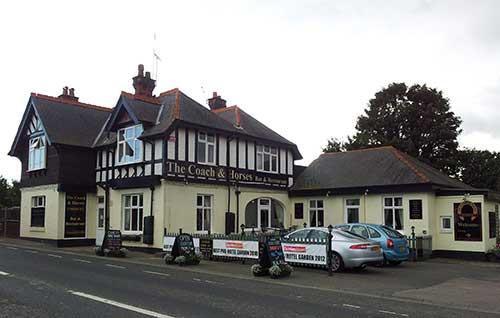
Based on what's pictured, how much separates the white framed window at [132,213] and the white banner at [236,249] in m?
6.17

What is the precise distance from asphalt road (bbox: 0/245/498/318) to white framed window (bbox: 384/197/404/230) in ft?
36.8

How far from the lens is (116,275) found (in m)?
14.2

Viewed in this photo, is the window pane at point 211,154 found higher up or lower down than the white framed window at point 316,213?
higher up

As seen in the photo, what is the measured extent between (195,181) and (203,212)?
165cm

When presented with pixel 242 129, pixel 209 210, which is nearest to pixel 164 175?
pixel 209 210

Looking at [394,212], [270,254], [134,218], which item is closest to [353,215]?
[394,212]

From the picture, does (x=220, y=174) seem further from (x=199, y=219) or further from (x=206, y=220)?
(x=199, y=219)

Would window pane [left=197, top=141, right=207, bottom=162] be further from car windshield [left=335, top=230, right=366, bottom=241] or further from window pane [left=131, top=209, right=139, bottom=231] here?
car windshield [left=335, top=230, right=366, bottom=241]

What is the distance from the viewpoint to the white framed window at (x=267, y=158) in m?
27.9

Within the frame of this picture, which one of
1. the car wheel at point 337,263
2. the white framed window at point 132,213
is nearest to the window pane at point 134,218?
the white framed window at point 132,213

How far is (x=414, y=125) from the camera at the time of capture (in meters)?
43.1

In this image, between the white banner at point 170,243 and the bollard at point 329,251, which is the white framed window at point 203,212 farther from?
the bollard at point 329,251

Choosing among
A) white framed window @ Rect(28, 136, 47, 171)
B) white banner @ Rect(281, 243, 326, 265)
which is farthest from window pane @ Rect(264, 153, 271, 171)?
white framed window @ Rect(28, 136, 47, 171)

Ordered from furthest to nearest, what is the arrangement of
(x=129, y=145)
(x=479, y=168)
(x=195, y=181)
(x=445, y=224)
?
(x=479, y=168) < (x=129, y=145) < (x=195, y=181) < (x=445, y=224)
